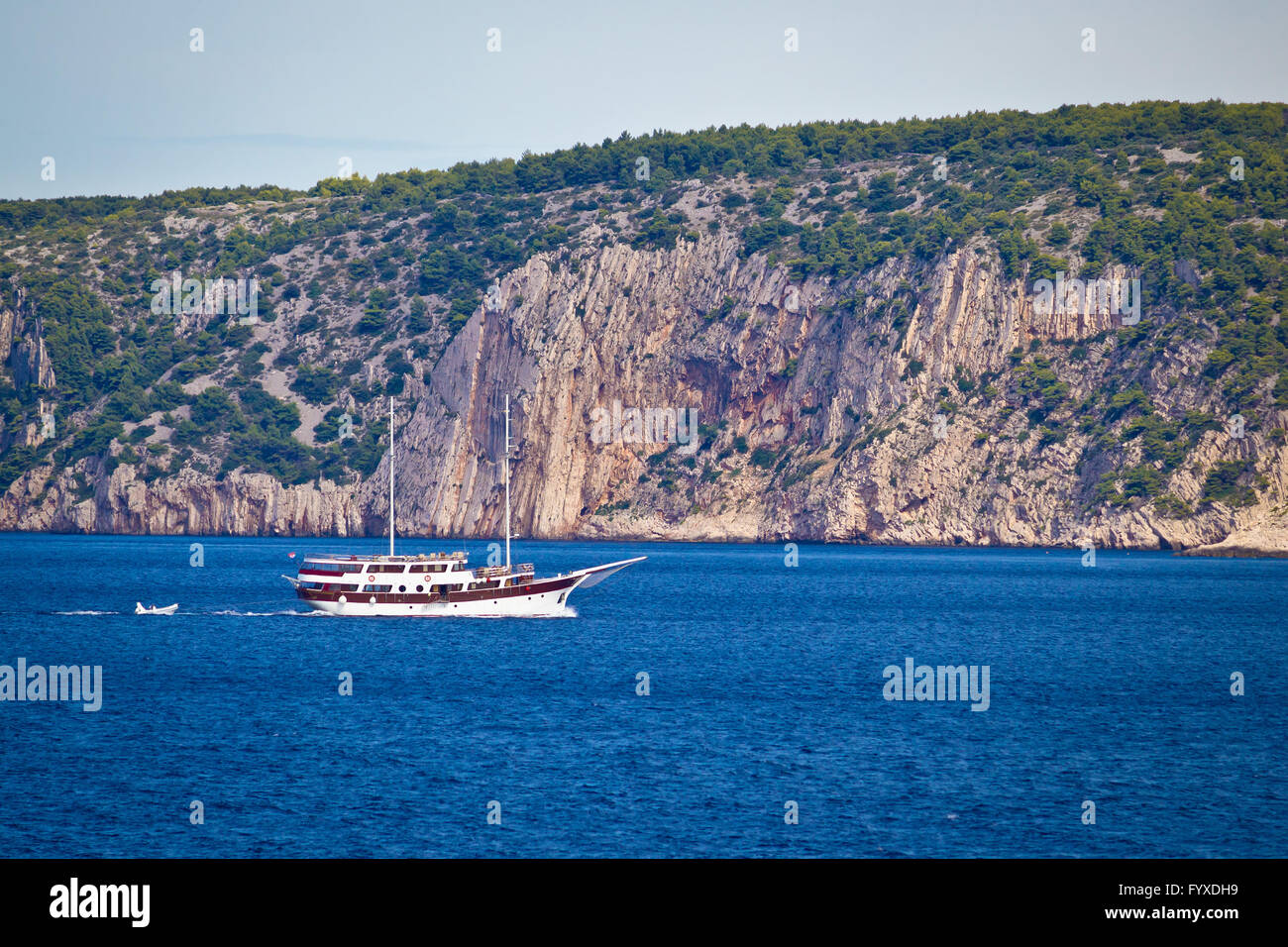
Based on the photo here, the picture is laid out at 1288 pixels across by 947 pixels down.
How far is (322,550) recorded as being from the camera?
141375 millimetres

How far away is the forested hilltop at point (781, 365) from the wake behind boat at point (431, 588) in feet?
243

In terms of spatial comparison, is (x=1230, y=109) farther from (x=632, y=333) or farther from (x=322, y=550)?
(x=322, y=550)

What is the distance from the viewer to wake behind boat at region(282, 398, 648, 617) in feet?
254

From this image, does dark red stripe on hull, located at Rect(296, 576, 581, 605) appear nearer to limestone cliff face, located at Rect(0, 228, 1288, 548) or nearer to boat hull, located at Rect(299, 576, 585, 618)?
boat hull, located at Rect(299, 576, 585, 618)

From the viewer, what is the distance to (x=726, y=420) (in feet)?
547

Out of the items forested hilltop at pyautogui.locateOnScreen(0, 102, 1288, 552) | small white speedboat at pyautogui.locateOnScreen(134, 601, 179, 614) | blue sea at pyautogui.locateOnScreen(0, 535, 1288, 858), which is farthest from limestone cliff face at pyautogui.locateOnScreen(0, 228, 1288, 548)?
small white speedboat at pyautogui.locateOnScreen(134, 601, 179, 614)

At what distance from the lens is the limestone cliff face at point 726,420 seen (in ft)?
477

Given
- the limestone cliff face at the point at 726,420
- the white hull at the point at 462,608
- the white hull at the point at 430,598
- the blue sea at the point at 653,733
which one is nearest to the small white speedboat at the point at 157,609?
the blue sea at the point at 653,733

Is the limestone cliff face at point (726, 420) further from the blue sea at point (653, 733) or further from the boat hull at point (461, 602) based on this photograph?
the boat hull at point (461, 602)

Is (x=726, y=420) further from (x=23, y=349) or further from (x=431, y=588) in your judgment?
(x=23, y=349)

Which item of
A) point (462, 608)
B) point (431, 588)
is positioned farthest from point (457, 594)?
point (431, 588)

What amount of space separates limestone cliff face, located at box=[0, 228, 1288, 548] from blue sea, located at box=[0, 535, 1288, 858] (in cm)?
5469

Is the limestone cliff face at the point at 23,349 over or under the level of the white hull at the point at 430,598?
over
